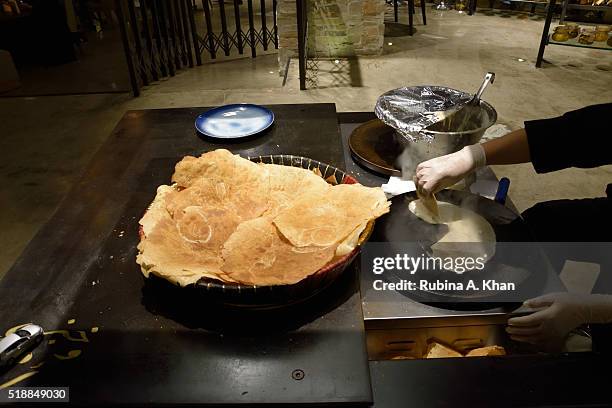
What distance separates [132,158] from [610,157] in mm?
1772

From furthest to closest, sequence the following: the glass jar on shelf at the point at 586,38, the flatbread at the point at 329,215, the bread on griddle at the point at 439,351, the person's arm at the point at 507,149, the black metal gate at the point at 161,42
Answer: the glass jar on shelf at the point at 586,38, the black metal gate at the point at 161,42, the person's arm at the point at 507,149, the bread on griddle at the point at 439,351, the flatbread at the point at 329,215

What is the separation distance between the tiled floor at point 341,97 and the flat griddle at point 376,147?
1354mm

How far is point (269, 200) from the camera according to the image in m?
1.36

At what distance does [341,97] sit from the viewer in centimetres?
429

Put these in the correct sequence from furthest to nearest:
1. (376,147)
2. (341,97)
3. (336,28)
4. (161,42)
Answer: (161,42), (336,28), (341,97), (376,147)

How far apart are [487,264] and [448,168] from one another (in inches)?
14.7

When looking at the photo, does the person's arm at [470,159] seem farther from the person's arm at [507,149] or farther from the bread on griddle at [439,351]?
the bread on griddle at [439,351]

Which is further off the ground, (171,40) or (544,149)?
(544,149)

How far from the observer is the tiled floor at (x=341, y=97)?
3.11 m

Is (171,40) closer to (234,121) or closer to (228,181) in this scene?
(234,121)

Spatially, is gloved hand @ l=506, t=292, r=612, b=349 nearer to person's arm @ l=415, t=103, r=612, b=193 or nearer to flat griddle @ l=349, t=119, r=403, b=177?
person's arm @ l=415, t=103, r=612, b=193

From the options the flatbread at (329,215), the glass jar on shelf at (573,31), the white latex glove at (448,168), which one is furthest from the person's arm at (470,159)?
the glass jar on shelf at (573,31)

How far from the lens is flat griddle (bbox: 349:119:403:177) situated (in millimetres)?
1883

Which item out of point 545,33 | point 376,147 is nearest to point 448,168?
point 376,147
